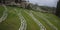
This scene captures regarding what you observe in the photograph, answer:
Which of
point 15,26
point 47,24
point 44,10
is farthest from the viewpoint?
point 44,10

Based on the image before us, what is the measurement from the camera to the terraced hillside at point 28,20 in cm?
466

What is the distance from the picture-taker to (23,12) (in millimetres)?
5109

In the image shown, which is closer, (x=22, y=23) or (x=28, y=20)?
(x=22, y=23)

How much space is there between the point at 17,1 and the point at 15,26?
3.22ft

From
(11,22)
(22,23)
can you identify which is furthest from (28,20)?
(11,22)

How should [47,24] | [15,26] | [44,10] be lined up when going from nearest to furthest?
[15,26] → [47,24] → [44,10]

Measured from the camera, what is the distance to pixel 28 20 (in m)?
4.93

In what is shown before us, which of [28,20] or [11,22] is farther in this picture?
[28,20]

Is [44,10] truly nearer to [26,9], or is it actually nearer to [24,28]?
[26,9]

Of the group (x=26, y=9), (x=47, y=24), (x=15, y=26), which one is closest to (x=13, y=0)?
(x=26, y=9)

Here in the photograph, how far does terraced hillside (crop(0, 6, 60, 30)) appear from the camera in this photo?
Answer: 15.3 feet

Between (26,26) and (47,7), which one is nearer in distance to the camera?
(26,26)

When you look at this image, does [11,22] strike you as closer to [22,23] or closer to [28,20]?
[22,23]

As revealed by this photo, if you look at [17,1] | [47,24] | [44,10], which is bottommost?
[47,24]
